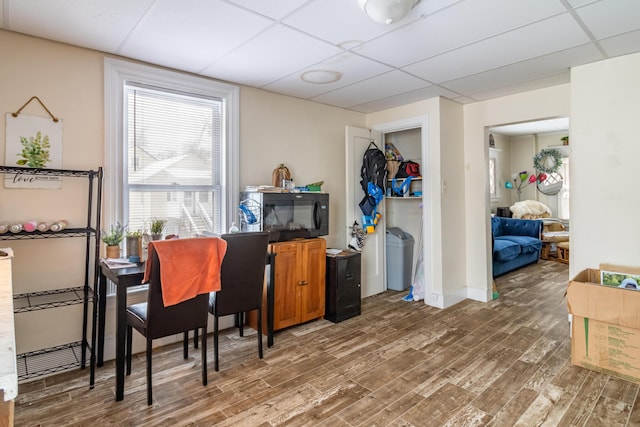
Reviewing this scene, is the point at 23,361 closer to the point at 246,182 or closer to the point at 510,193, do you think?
the point at 246,182

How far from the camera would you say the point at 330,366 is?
2605 millimetres

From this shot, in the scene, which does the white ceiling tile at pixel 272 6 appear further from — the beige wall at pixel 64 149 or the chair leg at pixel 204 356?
the chair leg at pixel 204 356

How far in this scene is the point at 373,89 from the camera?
11.8ft

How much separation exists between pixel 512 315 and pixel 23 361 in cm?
414

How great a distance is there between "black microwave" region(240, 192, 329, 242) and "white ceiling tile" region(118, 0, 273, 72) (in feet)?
3.91

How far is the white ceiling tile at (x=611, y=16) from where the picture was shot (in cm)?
204

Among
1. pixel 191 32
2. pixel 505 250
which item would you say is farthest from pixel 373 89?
pixel 505 250

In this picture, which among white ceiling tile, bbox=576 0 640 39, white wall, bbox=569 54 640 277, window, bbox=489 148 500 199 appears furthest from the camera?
window, bbox=489 148 500 199

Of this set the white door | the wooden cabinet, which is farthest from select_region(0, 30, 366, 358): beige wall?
the white door

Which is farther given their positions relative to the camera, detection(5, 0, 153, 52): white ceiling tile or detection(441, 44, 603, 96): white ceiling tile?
detection(441, 44, 603, 96): white ceiling tile

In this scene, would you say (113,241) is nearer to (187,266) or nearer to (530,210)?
(187,266)

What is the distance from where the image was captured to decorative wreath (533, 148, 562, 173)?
23.4 ft

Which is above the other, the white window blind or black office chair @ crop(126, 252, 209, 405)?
the white window blind

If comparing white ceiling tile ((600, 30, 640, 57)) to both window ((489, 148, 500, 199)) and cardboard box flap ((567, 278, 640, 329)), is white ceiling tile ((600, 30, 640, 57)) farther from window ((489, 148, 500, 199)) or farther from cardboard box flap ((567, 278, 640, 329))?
window ((489, 148, 500, 199))
